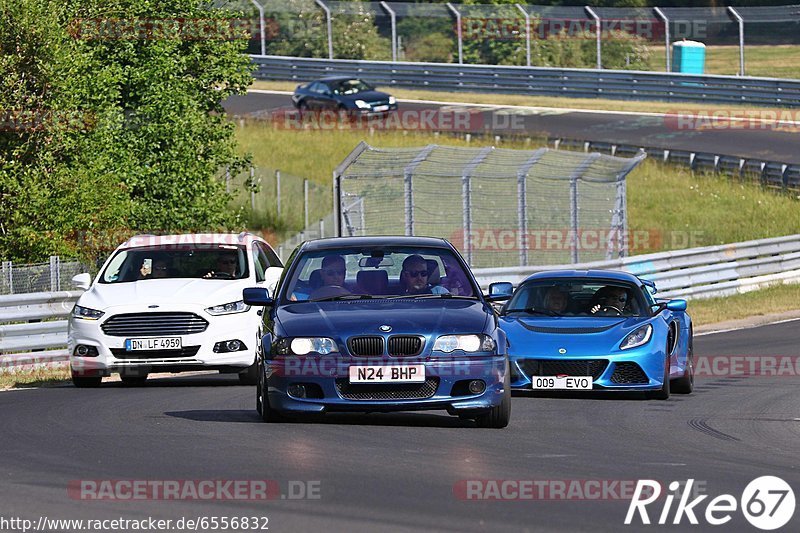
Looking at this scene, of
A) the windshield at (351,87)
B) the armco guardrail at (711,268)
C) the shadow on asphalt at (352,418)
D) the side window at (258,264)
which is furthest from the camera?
the windshield at (351,87)

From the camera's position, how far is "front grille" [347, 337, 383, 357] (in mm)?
10758

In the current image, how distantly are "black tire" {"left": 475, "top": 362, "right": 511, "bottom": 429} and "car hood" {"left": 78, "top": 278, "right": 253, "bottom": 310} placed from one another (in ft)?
16.7

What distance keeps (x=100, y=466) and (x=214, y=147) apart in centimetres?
1937

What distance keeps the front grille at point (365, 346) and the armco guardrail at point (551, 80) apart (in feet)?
121

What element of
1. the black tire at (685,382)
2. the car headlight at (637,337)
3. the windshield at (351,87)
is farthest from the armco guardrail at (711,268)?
the windshield at (351,87)

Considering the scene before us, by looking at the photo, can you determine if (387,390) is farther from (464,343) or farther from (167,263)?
(167,263)

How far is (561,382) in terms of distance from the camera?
13.9 meters

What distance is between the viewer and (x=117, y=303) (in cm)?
1551

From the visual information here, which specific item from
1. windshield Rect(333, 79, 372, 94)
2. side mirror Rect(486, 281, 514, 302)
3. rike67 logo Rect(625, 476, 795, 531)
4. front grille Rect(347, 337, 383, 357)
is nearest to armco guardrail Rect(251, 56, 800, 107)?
windshield Rect(333, 79, 372, 94)

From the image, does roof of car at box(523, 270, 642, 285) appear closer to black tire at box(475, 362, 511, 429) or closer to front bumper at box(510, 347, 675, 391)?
front bumper at box(510, 347, 675, 391)

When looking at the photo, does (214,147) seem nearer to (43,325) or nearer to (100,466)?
(43,325)

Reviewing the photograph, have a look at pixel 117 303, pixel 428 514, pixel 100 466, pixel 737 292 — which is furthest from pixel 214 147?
pixel 428 514

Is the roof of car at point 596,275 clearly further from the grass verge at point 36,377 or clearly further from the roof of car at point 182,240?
the grass verge at point 36,377

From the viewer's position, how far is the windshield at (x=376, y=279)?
11742mm
